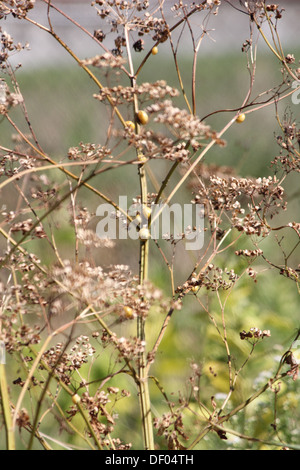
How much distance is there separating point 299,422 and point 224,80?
1048mm

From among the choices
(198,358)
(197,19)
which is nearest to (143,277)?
(198,358)

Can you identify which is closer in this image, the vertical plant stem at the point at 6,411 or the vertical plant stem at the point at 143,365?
the vertical plant stem at the point at 6,411

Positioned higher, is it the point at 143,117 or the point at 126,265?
the point at 143,117

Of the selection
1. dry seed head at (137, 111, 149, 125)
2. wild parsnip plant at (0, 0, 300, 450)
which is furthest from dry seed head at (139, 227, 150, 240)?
dry seed head at (137, 111, 149, 125)

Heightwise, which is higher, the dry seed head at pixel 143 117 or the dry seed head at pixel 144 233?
the dry seed head at pixel 143 117

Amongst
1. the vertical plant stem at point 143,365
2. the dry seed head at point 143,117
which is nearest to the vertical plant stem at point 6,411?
the vertical plant stem at point 143,365

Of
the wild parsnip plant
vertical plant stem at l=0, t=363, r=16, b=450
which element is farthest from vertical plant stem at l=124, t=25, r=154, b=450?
vertical plant stem at l=0, t=363, r=16, b=450

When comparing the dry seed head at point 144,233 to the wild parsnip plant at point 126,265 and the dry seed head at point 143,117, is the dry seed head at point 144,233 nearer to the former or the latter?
the wild parsnip plant at point 126,265

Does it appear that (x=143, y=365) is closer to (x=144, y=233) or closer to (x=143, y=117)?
(x=144, y=233)

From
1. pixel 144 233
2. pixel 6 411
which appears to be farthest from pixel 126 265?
pixel 6 411

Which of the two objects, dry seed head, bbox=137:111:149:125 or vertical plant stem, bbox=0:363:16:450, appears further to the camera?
dry seed head, bbox=137:111:149:125

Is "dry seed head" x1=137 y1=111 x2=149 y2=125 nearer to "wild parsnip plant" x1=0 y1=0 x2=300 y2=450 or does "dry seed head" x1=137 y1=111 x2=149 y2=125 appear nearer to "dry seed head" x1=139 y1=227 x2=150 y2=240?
"wild parsnip plant" x1=0 y1=0 x2=300 y2=450

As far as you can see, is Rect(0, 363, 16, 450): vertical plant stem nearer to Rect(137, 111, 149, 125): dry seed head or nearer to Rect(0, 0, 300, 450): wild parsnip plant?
Rect(0, 0, 300, 450): wild parsnip plant

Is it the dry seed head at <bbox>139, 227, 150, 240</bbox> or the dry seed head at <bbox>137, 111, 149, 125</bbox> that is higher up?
the dry seed head at <bbox>137, 111, 149, 125</bbox>
